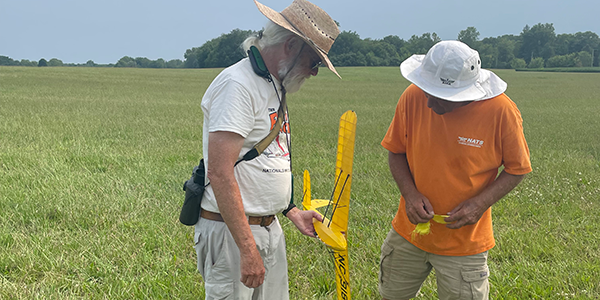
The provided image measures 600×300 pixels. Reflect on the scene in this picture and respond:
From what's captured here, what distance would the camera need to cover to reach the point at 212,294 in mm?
2205

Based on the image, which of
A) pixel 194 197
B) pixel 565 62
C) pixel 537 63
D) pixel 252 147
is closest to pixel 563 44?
pixel 565 62

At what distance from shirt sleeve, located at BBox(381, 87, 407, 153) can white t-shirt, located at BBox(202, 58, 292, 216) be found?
2.56 feet

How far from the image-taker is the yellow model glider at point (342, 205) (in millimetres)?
1866

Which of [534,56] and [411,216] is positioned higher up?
[534,56]

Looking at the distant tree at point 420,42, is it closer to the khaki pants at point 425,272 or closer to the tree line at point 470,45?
the tree line at point 470,45

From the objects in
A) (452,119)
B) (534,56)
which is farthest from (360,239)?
(534,56)

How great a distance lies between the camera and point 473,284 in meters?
2.46

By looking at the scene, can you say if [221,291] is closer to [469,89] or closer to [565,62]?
[469,89]

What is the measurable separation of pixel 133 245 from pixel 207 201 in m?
2.33

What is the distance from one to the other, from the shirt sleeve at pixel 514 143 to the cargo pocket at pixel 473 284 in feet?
2.05

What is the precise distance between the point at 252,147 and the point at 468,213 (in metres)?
1.23

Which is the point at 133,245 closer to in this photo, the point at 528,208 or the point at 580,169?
the point at 528,208

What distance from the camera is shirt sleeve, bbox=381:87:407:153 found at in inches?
103

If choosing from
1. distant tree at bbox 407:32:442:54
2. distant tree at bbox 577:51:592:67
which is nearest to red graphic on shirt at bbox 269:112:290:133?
distant tree at bbox 407:32:442:54
